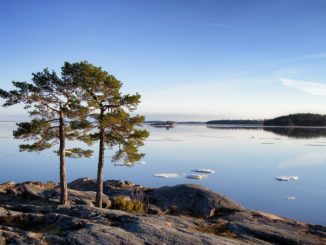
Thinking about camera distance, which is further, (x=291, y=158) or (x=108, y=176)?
(x=291, y=158)

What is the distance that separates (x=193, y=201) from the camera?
972 inches

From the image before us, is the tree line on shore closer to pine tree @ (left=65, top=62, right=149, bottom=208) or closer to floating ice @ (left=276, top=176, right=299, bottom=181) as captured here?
pine tree @ (left=65, top=62, right=149, bottom=208)

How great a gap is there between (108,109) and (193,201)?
9.10 metres

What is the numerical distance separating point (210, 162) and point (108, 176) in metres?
18.2

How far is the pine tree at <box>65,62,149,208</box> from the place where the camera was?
71.9ft

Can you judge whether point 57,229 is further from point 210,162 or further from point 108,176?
point 210,162

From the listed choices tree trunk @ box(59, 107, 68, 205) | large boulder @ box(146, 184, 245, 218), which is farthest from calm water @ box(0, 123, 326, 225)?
tree trunk @ box(59, 107, 68, 205)

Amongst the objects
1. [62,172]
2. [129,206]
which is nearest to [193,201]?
[129,206]

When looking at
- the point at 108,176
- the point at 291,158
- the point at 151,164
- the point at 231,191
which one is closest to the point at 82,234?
the point at 231,191

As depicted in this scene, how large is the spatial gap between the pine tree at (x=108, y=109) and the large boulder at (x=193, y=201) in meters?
4.75

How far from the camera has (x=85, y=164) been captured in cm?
→ 5462

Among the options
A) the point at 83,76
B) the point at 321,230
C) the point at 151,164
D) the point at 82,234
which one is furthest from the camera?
the point at 151,164

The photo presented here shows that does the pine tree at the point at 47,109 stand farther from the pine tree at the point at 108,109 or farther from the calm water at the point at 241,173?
the calm water at the point at 241,173

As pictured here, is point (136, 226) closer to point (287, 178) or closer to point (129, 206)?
point (129, 206)
